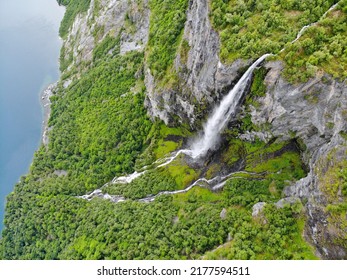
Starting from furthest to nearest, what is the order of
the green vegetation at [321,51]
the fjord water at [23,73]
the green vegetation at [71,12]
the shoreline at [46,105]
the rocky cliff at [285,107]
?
1. the green vegetation at [71,12]
2. the shoreline at [46,105]
3. the fjord water at [23,73]
4. the rocky cliff at [285,107]
5. the green vegetation at [321,51]

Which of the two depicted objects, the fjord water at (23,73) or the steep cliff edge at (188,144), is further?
the fjord water at (23,73)

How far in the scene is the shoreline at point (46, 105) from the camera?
63.8 m

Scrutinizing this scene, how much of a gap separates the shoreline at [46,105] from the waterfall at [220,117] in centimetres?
3289

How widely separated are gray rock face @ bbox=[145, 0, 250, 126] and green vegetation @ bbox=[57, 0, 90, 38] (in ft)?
134

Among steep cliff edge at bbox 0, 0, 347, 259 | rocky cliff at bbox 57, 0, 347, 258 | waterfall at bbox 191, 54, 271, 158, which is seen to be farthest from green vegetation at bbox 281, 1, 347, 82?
waterfall at bbox 191, 54, 271, 158

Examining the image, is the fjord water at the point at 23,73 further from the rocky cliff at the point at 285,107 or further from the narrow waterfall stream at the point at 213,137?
the rocky cliff at the point at 285,107

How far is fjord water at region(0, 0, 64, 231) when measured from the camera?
63125 mm

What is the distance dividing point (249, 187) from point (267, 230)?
723 centimetres

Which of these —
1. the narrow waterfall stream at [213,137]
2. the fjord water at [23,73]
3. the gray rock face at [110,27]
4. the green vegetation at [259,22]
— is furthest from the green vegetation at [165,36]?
the fjord water at [23,73]

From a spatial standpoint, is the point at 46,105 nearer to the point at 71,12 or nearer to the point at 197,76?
the point at 71,12

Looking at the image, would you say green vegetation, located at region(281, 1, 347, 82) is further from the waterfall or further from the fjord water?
the fjord water

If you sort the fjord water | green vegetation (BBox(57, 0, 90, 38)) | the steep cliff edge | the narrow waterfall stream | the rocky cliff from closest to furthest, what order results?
the rocky cliff, the steep cliff edge, the narrow waterfall stream, the fjord water, green vegetation (BBox(57, 0, 90, 38))

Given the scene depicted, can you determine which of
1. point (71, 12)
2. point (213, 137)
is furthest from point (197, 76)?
point (71, 12)

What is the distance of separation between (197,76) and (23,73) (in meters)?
51.7
